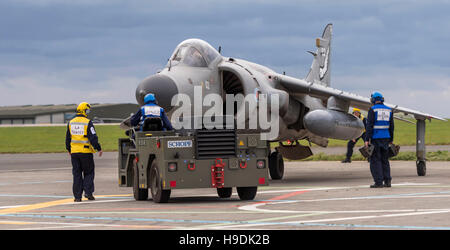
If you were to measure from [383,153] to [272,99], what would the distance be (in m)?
3.48

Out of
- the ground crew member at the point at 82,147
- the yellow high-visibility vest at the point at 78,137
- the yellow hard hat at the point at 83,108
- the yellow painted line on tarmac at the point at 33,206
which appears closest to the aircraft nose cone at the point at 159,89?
the yellow hard hat at the point at 83,108

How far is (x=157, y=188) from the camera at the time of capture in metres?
13.8

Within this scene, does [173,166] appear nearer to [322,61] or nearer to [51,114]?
[322,61]

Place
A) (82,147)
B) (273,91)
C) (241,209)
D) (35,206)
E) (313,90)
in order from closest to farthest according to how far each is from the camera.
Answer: (241,209)
(35,206)
(82,147)
(273,91)
(313,90)

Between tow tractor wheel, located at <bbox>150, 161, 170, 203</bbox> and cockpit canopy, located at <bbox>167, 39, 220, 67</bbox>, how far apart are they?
4621 millimetres

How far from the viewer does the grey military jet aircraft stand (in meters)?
17.3

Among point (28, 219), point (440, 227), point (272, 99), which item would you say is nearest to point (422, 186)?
point (272, 99)

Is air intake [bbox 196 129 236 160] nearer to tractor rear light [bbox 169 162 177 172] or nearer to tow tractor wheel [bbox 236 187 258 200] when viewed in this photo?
tractor rear light [bbox 169 162 177 172]

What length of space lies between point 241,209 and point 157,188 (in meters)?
2.28

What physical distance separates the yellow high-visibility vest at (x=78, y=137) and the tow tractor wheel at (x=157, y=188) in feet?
5.81

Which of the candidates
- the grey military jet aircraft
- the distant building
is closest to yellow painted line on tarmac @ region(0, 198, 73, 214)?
the grey military jet aircraft

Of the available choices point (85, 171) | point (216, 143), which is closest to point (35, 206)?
point (85, 171)

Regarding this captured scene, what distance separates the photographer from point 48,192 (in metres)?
17.5
